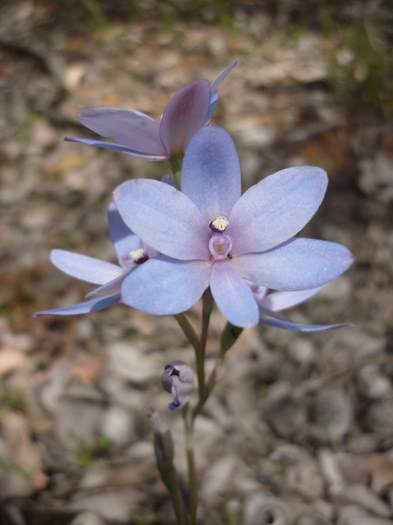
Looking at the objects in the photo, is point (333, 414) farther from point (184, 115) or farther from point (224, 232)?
point (184, 115)

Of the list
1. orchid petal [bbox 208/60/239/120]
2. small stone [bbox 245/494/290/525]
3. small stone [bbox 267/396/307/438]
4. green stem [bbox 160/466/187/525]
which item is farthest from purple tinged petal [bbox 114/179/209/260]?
small stone [bbox 267/396/307/438]

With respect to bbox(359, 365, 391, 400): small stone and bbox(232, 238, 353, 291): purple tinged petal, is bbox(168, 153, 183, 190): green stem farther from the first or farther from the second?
bbox(359, 365, 391, 400): small stone

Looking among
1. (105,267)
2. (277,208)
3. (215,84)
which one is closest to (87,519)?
(105,267)

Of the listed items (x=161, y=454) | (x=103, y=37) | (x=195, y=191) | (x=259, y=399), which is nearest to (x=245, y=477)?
(x=259, y=399)

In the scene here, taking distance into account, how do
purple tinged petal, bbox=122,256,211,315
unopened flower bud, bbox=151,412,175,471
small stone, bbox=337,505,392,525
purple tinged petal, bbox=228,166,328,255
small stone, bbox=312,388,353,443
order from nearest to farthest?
purple tinged petal, bbox=122,256,211,315
purple tinged petal, bbox=228,166,328,255
unopened flower bud, bbox=151,412,175,471
small stone, bbox=337,505,392,525
small stone, bbox=312,388,353,443

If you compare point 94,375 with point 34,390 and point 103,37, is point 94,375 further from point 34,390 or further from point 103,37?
point 103,37

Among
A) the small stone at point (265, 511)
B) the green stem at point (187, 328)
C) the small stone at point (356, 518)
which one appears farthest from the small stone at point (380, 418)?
the green stem at point (187, 328)

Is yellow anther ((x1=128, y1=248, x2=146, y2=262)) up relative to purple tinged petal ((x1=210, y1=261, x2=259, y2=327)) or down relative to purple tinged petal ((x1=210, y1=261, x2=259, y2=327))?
down
